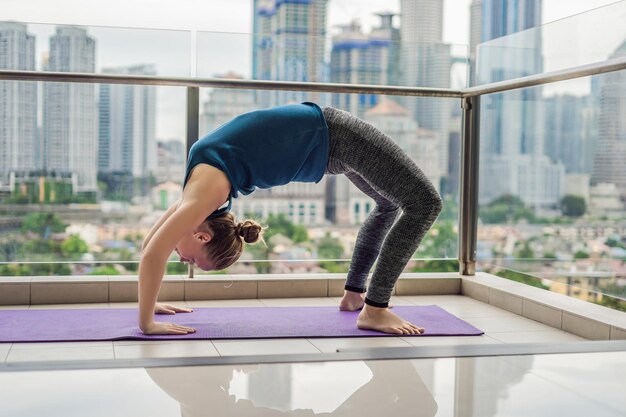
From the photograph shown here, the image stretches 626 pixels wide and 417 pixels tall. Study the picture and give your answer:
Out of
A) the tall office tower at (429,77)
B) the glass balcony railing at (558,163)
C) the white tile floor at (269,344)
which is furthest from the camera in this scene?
the tall office tower at (429,77)

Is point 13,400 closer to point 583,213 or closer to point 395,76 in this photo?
point 583,213

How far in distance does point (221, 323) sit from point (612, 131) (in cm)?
169

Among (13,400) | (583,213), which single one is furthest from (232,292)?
(13,400)

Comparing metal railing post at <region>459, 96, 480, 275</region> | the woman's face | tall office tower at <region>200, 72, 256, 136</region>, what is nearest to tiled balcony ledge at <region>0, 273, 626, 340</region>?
metal railing post at <region>459, 96, 480, 275</region>

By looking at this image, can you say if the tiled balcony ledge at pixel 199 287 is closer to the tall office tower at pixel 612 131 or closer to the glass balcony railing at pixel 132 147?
the glass balcony railing at pixel 132 147

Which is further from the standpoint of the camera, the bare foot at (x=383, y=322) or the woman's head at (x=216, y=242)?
the bare foot at (x=383, y=322)

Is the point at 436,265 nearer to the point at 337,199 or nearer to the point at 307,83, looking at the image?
the point at 337,199

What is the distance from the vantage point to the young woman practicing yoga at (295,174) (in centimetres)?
287

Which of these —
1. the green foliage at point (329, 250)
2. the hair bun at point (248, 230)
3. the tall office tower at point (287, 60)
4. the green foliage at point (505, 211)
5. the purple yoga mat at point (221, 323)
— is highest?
the tall office tower at point (287, 60)

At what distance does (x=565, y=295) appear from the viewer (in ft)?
11.4

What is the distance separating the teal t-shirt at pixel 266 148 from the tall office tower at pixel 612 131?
1117 mm

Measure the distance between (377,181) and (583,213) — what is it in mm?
948

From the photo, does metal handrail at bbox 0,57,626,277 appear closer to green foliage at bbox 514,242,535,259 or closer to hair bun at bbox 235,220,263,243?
green foliage at bbox 514,242,535,259

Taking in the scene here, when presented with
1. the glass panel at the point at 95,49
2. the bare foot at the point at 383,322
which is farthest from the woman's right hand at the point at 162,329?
the glass panel at the point at 95,49
